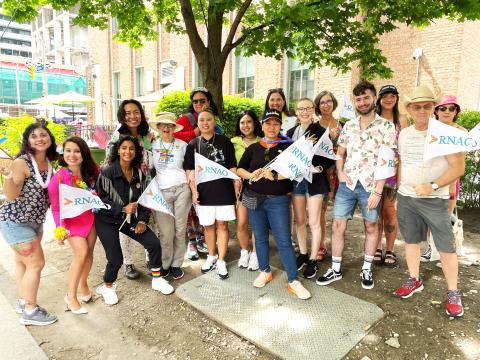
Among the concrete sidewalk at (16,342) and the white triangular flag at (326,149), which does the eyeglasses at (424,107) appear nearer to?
the white triangular flag at (326,149)

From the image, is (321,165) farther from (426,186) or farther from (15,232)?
(15,232)

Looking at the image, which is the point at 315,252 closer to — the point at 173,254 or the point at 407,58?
the point at 173,254

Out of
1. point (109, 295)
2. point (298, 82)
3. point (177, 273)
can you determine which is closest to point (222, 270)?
A: point (177, 273)

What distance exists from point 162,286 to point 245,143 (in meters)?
1.89

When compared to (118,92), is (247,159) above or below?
below

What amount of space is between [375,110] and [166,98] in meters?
7.75

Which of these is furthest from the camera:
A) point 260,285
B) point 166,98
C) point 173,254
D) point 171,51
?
point 171,51

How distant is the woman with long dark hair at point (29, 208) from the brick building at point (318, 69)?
5.24 metres

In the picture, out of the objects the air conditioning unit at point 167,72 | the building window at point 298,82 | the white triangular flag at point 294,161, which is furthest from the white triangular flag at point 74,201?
the air conditioning unit at point 167,72

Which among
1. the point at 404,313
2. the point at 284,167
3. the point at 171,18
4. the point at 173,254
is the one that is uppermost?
the point at 171,18

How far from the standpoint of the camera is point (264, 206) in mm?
3533

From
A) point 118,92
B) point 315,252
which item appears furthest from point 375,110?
point 118,92

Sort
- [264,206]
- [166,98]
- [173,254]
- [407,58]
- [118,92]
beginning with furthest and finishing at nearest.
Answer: [118,92], [407,58], [166,98], [173,254], [264,206]

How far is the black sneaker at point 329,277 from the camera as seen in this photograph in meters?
3.83
